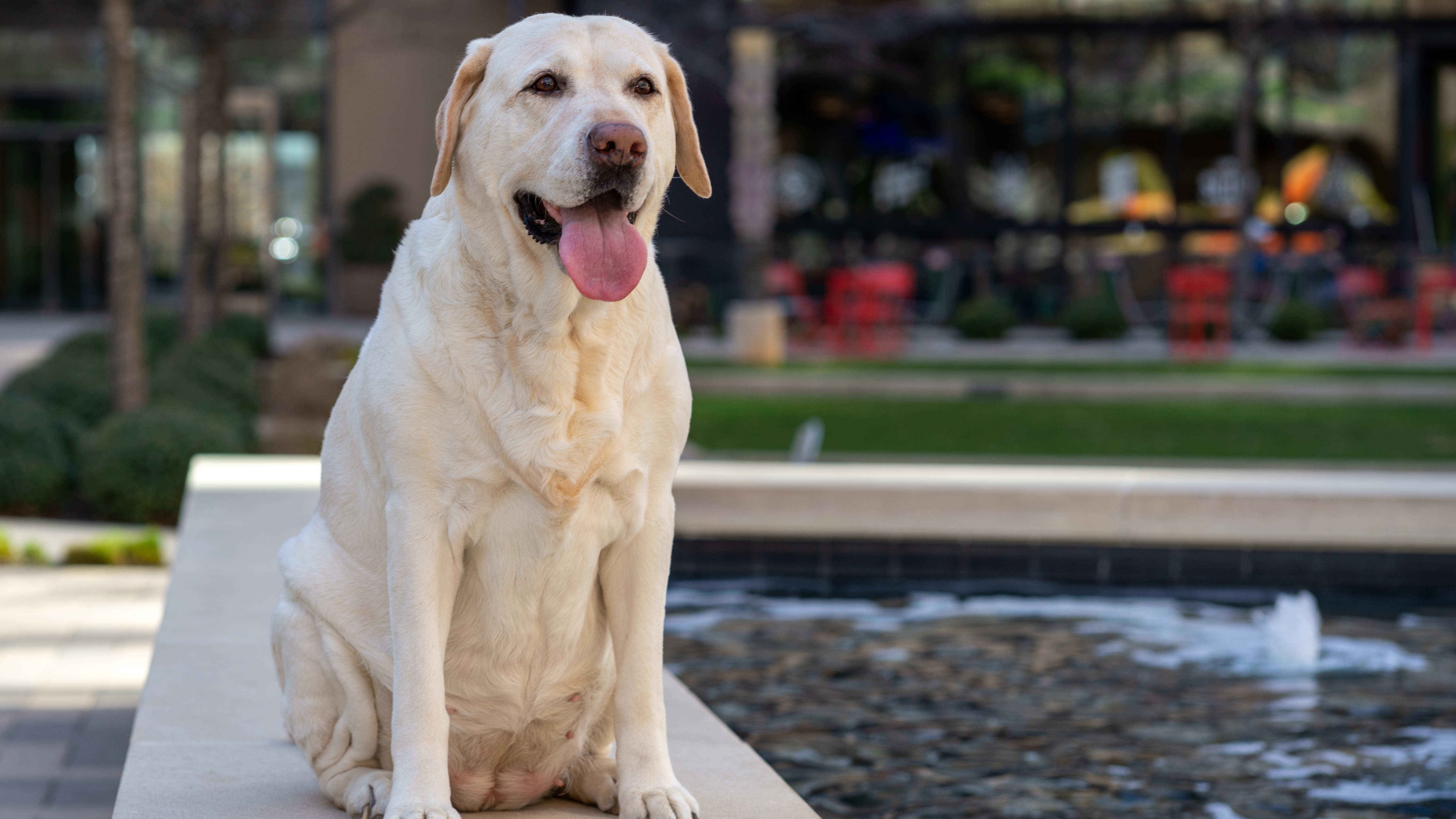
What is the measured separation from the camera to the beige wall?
2614cm

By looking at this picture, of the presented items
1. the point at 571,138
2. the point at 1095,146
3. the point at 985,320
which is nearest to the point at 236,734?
the point at 571,138

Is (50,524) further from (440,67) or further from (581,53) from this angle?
(440,67)

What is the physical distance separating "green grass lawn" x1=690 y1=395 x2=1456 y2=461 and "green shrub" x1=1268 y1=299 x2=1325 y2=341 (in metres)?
6.55

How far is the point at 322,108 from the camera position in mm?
26438

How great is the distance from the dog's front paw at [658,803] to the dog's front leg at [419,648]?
12.6 inches

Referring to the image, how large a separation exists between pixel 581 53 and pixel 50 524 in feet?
21.0

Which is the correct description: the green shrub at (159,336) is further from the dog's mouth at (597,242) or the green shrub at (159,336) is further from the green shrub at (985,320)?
the dog's mouth at (597,242)

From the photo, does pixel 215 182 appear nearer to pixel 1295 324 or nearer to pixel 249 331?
pixel 249 331

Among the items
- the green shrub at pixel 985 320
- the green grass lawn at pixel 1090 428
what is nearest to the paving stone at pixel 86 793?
the green grass lawn at pixel 1090 428

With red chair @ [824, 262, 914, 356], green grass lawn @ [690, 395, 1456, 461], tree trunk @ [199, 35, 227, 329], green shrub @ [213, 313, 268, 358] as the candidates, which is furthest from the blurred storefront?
green grass lawn @ [690, 395, 1456, 461]

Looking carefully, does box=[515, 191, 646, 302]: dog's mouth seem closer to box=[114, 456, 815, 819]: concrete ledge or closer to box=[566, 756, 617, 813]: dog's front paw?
box=[566, 756, 617, 813]: dog's front paw

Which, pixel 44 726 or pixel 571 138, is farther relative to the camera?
pixel 44 726

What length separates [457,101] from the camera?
2.66 metres

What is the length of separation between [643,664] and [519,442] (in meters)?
0.49
